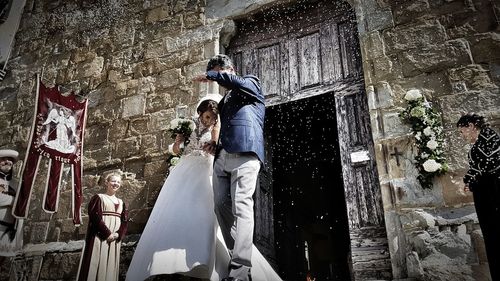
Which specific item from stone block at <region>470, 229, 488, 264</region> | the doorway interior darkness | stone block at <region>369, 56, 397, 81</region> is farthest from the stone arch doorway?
stone block at <region>470, 229, 488, 264</region>

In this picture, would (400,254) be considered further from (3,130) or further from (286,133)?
(3,130)

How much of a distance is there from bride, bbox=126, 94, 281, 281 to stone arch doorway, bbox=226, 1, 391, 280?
1154 millimetres

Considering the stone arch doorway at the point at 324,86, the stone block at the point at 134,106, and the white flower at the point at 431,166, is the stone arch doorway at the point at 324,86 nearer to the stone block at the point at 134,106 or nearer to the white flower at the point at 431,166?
the white flower at the point at 431,166

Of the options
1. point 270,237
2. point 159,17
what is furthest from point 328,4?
point 270,237

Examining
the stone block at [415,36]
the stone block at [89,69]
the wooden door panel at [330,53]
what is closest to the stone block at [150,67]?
the stone block at [89,69]

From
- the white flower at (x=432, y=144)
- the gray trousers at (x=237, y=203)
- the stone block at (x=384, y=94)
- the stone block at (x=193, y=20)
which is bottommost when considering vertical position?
the gray trousers at (x=237, y=203)

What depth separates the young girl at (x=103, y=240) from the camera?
3.68m

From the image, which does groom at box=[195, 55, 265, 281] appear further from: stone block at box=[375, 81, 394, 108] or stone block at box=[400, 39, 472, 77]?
stone block at box=[400, 39, 472, 77]

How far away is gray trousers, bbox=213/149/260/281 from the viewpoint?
2.49 metres

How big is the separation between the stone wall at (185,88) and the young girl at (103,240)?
476 mm

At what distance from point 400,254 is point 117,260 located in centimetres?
269

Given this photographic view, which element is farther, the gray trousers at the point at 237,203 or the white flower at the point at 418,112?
the white flower at the point at 418,112

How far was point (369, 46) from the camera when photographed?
13.9ft

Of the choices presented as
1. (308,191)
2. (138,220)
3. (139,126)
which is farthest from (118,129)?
(308,191)
